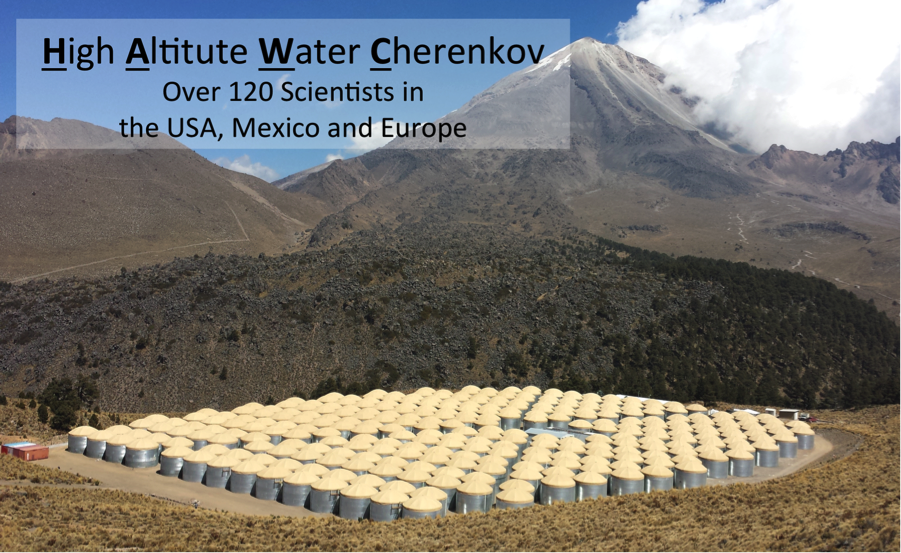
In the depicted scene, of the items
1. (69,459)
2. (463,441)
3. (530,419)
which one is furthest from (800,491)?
(69,459)

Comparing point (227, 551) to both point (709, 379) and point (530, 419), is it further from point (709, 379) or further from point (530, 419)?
point (709, 379)

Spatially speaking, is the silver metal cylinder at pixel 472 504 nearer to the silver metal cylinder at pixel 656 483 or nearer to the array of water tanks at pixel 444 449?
the array of water tanks at pixel 444 449

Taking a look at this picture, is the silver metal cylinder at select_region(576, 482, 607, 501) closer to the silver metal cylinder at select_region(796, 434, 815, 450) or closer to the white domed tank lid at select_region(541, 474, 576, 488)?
the white domed tank lid at select_region(541, 474, 576, 488)

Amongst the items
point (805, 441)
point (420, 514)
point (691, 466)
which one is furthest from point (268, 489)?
point (805, 441)

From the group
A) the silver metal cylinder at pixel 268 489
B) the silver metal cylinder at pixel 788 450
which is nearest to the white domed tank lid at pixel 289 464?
the silver metal cylinder at pixel 268 489

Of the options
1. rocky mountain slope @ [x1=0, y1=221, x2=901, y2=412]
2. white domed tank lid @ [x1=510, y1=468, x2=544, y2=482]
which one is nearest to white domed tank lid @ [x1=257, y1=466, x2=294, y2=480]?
white domed tank lid @ [x1=510, y1=468, x2=544, y2=482]
